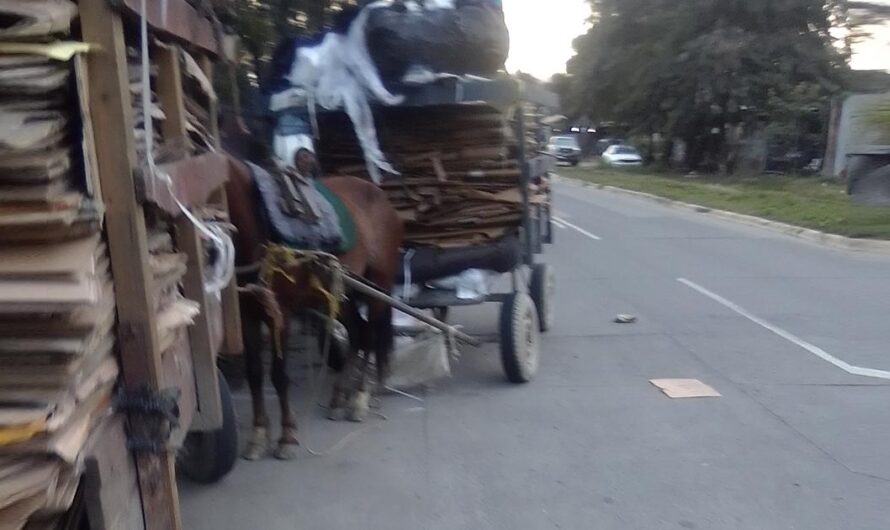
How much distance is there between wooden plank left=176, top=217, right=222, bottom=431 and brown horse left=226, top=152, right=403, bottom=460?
128cm

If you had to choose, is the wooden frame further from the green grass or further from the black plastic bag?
the green grass

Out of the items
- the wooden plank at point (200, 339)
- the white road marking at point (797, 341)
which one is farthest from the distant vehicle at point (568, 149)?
the wooden plank at point (200, 339)

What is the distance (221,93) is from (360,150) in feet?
3.58

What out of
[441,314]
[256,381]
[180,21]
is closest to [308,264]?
[256,381]

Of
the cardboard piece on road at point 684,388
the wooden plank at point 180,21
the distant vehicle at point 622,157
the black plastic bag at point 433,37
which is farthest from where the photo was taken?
the distant vehicle at point 622,157

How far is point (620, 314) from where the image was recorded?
10.2 metres

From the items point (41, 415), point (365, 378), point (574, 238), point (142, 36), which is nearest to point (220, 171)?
point (142, 36)

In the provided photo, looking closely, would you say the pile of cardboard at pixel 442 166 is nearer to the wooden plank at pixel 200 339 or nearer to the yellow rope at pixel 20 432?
the wooden plank at pixel 200 339

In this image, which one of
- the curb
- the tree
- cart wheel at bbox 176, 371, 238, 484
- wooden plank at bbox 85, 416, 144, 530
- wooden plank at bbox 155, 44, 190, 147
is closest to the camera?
wooden plank at bbox 85, 416, 144, 530

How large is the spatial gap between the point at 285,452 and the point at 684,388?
10.3 ft

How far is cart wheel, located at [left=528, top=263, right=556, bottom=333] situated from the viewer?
9.03 meters

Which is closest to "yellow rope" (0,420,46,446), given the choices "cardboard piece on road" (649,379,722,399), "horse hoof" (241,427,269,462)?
"horse hoof" (241,427,269,462)

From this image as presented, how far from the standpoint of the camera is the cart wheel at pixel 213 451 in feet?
15.8

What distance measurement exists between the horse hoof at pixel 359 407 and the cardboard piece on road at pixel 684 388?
2.21 meters
